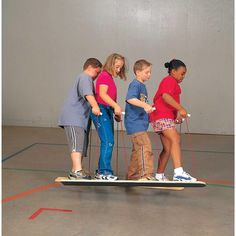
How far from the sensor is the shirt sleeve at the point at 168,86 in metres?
3.73

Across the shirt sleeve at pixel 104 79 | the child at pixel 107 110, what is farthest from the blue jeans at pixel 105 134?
the shirt sleeve at pixel 104 79

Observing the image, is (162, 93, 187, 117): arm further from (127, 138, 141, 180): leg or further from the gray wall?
the gray wall

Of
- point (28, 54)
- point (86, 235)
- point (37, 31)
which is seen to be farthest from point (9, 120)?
point (86, 235)

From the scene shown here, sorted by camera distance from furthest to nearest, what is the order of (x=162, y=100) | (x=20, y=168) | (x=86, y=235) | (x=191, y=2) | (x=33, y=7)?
(x=33, y=7) < (x=191, y=2) < (x=20, y=168) < (x=162, y=100) < (x=86, y=235)

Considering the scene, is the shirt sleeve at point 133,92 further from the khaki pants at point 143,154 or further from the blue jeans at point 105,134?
the khaki pants at point 143,154

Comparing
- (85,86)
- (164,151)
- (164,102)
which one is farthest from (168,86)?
(85,86)

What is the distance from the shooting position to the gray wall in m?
7.55

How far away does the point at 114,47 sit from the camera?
792 cm

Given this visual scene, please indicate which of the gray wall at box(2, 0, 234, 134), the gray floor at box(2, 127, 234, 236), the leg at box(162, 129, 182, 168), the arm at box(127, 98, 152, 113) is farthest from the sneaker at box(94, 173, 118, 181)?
the gray wall at box(2, 0, 234, 134)

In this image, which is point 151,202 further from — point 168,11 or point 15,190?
point 168,11

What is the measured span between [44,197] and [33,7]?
5429 millimetres

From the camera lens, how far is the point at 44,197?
3678 millimetres

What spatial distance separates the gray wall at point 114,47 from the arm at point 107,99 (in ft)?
14.0

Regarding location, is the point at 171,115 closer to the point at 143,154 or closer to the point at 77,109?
the point at 143,154
